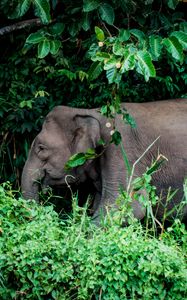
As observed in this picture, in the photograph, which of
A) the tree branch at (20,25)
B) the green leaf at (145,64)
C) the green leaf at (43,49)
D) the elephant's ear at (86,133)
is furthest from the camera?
the tree branch at (20,25)

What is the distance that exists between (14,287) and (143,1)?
2.98 m

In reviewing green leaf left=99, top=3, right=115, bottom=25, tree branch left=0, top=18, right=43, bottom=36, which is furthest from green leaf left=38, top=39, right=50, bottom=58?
tree branch left=0, top=18, right=43, bottom=36

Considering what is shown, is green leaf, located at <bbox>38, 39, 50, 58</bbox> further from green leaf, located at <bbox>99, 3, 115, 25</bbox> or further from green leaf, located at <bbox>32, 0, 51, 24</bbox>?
green leaf, located at <bbox>99, 3, 115, 25</bbox>

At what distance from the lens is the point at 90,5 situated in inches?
328

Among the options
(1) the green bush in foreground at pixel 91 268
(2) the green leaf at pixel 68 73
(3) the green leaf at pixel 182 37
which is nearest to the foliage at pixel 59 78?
(2) the green leaf at pixel 68 73

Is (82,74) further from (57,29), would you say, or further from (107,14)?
(107,14)

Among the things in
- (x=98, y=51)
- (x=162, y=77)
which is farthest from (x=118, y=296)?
(x=162, y=77)

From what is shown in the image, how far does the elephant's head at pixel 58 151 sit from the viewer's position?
9.16 metres

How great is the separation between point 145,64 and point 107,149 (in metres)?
1.44

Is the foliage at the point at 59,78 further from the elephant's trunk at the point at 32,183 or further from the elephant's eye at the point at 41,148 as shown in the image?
the elephant's trunk at the point at 32,183

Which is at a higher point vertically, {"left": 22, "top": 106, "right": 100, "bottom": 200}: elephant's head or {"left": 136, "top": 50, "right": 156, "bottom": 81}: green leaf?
{"left": 136, "top": 50, "right": 156, "bottom": 81}: green leaf

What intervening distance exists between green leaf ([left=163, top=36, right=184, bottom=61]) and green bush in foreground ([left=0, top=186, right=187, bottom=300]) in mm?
1501

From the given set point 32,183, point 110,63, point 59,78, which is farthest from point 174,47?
point 59,78

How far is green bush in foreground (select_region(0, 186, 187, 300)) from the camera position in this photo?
7.12 meters
